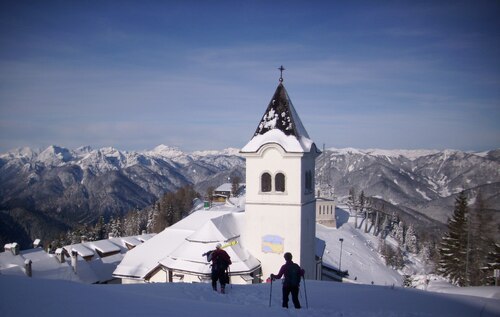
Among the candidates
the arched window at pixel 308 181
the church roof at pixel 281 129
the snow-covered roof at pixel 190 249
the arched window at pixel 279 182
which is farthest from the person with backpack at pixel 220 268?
the arched window at pixel 308 181

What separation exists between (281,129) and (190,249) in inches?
350

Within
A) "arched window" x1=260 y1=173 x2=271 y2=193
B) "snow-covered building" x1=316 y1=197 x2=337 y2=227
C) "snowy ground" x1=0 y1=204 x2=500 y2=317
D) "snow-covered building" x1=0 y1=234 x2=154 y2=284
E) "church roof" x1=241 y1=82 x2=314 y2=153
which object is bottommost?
"snow-covered building" x1=316 y1=197 x2=337 y2=227

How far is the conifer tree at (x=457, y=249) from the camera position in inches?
1420

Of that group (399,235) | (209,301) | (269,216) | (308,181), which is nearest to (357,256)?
(399,235)

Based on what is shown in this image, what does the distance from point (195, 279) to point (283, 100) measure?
459 inches

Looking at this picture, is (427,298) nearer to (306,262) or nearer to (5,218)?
(306,262)

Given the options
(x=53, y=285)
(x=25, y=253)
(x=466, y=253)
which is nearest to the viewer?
(x=53, y=285)

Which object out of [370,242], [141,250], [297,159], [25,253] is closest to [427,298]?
[297,159]

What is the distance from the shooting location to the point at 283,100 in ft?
76.9

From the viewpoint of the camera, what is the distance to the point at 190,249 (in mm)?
22453

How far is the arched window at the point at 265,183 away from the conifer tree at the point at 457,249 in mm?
23795

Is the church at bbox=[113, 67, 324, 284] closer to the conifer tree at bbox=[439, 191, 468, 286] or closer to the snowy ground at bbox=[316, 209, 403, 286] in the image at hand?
the conifer tree at bbox=[439, 191, 468, 286]

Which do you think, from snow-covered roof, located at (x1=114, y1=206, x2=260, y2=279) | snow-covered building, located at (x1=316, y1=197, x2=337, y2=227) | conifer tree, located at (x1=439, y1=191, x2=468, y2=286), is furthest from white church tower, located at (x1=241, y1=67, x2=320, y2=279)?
snow-covered building, located at (x1=316, y1=197, x2=337, y2=227)

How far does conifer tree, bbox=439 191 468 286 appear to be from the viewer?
36.1 metres
